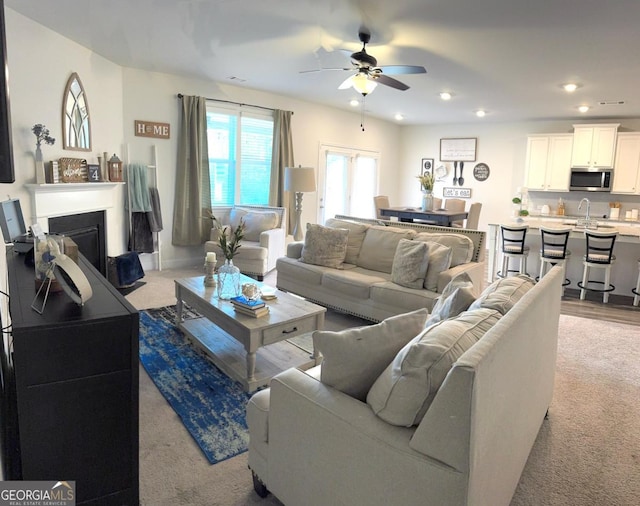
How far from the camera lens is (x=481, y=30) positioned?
3574 millimetres

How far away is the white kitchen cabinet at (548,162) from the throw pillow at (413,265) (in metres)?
5.42

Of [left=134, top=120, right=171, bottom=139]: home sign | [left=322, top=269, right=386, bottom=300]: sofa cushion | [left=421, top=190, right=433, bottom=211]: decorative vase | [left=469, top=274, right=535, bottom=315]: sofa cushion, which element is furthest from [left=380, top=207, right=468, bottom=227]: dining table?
[left=469, top=274, right=535, bottom=315]: sofa cushion

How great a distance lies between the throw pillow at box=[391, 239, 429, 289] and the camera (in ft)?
12.3

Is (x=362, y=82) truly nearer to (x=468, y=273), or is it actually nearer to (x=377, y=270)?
(x=377, y=270)

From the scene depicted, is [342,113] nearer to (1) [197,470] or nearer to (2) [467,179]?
(2) [467,179]

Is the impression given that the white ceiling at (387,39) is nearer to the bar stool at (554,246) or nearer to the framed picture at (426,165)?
the bar stool at (554,246)

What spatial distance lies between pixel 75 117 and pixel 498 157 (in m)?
7.66

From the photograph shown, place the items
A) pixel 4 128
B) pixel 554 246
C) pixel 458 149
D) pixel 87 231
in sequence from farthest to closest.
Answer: pixel 458 149
pixel 554 246
pixel 87 231
pixel 4 128

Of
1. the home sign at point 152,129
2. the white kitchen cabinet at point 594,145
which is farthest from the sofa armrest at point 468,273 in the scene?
the white kitchen cabinet at point 594,145

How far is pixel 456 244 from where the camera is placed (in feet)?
13.3

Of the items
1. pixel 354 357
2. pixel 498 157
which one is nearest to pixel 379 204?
pixel 498 157

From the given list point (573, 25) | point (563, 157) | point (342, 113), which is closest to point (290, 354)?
point (573, 25)

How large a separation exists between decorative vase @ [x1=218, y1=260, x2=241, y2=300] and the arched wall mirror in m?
2.41

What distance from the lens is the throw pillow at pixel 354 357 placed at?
5.30 feet
